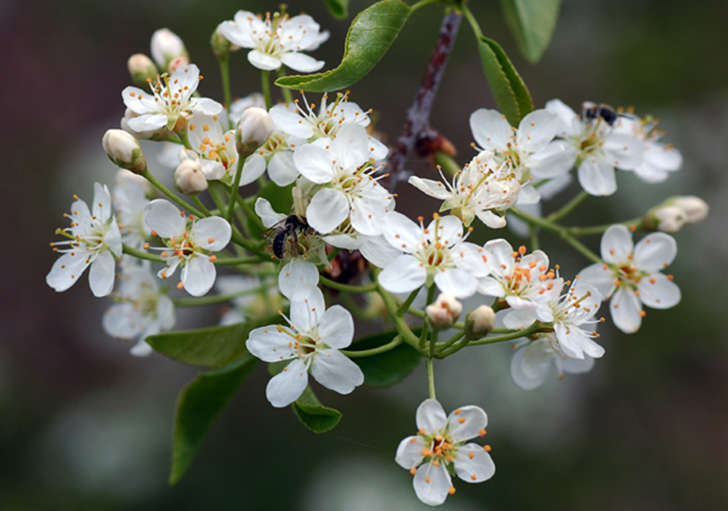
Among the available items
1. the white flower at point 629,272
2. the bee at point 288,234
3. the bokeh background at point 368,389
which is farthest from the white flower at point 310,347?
the bokeh background at point 368,389

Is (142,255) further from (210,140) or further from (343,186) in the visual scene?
(343,186)

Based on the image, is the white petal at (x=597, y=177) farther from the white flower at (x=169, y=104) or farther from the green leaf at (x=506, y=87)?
the white flower at (x=169, y=104)

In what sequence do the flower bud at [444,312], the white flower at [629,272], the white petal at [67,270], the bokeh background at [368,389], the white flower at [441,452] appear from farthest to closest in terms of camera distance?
the bokeh background at [368,389]
the white flower at [629,272]
the white petal at [67,270]
the white flower at [441,452]
the flower bud at [444,312]

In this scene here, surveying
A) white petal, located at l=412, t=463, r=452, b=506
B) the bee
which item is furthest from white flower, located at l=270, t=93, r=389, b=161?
white petal, located at l=412, t=463, r=452, b=506

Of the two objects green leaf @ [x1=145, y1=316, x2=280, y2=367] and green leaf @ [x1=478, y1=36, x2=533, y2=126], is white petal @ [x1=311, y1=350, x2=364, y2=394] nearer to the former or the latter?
green leaf @ [x1=145, y1=316, x2=280, y2=367]

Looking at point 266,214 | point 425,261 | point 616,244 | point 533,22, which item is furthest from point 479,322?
point 533,22

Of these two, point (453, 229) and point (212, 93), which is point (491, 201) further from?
point (212, 93)

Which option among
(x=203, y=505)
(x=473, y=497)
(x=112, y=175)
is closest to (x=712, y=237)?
(x=473, y=497)
